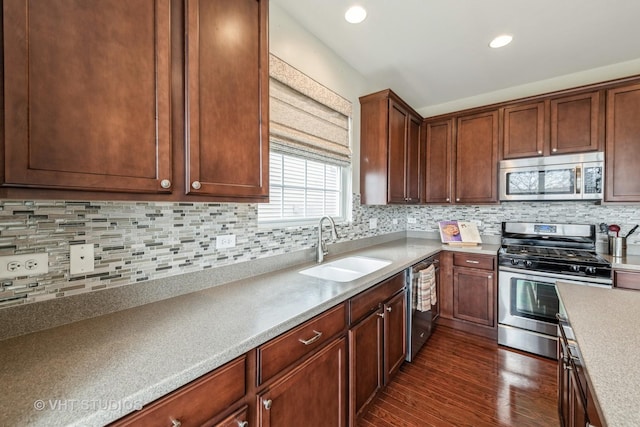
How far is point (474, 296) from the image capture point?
2770 mm

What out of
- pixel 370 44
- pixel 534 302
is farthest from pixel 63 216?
pixel 534 302

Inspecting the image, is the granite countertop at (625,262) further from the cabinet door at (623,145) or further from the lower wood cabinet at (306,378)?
the lower wood cabinet at (306,378)

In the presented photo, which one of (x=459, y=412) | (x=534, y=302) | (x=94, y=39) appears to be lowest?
(x=459, y=412)

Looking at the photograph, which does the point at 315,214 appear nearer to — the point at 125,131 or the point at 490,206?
the point at 125,131

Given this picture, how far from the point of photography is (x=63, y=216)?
100 cm

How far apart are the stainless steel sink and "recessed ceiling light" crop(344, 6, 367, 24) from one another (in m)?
1.81

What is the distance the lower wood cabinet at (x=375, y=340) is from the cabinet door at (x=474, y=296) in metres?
1.08

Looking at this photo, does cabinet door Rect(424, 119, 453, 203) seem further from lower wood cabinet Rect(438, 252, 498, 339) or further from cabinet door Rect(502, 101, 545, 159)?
lower wood cabinet Rect(438, 252, 498, 339)

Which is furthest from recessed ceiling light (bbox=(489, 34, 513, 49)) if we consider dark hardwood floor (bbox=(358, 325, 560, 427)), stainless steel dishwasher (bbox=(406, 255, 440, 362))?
dark hardwood floor (bbox=(358, 325, 560, 427))

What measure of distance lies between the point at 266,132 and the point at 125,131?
2.01ft

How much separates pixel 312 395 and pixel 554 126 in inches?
124

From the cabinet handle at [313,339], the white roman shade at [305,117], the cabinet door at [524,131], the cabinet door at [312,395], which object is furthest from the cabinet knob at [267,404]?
the cabinet door at [524,131]

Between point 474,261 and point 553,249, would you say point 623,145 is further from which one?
point 474,261

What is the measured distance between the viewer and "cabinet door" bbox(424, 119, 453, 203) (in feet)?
10.5
